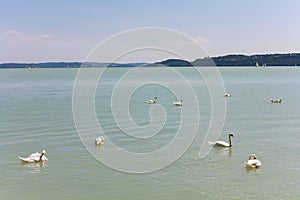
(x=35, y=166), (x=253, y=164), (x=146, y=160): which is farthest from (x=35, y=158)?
(x=253, y=164)

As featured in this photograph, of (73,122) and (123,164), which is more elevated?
(73,122)

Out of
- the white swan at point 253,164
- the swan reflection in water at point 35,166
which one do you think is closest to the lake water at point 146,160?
the swan reflection in water at point 35,166

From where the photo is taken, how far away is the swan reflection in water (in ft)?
53.4

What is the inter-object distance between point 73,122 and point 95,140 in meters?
6.73

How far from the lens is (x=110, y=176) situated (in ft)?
50.4

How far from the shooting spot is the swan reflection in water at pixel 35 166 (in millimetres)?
16273

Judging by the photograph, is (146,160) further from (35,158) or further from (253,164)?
(35,158)

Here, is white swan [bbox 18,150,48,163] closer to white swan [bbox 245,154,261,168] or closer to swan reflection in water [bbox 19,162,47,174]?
swan reflection in water [bbox 19,162,47,174]

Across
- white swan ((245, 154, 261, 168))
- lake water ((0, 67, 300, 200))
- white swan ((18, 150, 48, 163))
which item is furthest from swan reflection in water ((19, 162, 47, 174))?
white swan ((245, 154, 261, 168))

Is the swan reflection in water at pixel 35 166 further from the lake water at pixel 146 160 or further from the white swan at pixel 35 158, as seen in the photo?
the white swan at pixel 35 158

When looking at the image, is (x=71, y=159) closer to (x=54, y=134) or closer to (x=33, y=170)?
(x=33, y=170)

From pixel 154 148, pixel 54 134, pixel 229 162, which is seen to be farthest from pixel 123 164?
pixel 54 134

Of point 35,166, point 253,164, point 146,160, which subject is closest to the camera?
point 253,164

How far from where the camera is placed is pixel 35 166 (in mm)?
16734
